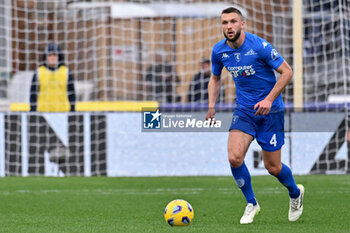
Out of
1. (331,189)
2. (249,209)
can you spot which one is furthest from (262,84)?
(331,189)

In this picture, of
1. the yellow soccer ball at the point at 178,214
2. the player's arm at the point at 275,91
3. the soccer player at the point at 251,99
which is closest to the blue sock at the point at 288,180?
the soccer player at the point at 251,99

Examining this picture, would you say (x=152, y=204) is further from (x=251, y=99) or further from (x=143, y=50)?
(x=143, y=50)

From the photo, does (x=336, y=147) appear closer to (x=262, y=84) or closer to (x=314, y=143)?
(x=314, y=143)

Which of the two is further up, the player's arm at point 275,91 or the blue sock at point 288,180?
the player's arm at point 275,91

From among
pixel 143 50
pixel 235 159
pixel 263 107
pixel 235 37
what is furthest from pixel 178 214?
pixel 143 50

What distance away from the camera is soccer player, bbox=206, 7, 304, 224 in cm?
682

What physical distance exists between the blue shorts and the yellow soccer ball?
928 millimetres

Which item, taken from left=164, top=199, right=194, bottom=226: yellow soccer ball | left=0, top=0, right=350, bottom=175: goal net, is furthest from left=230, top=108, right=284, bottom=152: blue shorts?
left=0, top=0, right=350, bottom=175: goal net

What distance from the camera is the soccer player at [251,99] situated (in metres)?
6.82

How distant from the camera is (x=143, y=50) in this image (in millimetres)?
15422

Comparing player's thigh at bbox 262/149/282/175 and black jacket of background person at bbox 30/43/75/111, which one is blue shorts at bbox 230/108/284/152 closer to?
player's thigh at bbox 262/149/282/175

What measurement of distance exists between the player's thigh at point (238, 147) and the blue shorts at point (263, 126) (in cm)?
6

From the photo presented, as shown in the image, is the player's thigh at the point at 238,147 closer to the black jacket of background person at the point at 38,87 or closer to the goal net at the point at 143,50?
the goal net at the point at 143,50

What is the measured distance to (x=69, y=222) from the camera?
685 cm
